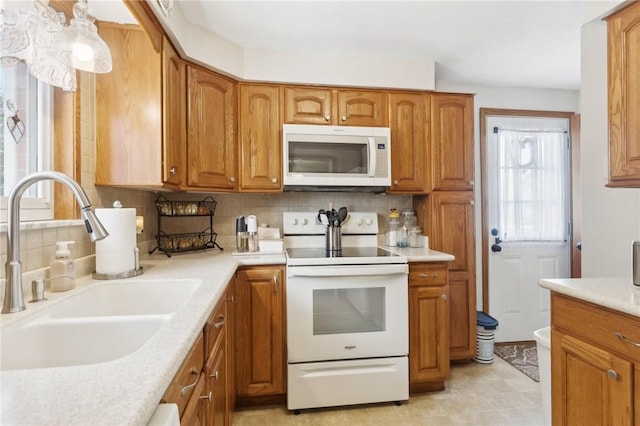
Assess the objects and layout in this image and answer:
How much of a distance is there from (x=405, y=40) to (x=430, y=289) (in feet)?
5.58

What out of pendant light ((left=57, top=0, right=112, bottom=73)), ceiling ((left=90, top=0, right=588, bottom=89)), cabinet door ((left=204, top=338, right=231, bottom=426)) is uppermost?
ceiling ((left=90, top=0, right=588, bottom=89))

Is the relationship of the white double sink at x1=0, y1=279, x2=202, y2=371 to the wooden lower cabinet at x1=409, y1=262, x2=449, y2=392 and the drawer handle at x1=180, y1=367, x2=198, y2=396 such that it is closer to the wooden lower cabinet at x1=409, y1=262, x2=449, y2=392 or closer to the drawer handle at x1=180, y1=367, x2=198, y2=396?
the drawer handle at x1=180, y1=367, x2=198, y2=396

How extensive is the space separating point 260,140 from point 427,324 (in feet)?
5.62

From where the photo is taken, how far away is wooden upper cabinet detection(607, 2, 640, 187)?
53.1 inches

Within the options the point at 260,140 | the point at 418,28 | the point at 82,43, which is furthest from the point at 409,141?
the point at 82,43

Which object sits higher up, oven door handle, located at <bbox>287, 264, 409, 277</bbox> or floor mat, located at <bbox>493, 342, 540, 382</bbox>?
oven door handle, located at <bbox>287, 264, 409, 277</bbox>

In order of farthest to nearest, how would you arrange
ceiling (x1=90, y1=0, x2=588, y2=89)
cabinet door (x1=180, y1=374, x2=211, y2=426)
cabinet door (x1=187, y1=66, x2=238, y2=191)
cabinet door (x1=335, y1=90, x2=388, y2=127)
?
cabinet door (x1=335, y1=90, x2=388, y2=127), cabinet door (x1=187, y1=66, x2=238, y2=191), ceiling (x1=90, y1=0, x2=588, y2=89), cabinet door (x1=180, y1=374, x2=211, y2=426)

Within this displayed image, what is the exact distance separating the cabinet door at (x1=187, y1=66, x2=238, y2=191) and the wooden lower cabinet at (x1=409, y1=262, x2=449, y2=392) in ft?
4.70

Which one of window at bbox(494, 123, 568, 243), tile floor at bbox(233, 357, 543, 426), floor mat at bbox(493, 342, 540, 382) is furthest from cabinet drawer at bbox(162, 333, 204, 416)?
window at bbox(494, 123, 568, 243)

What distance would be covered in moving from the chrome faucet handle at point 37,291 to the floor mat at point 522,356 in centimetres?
296

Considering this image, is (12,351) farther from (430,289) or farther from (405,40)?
(405,40)

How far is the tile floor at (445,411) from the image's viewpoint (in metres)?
1.90

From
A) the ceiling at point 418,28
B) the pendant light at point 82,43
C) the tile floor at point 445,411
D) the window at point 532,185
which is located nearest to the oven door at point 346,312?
the tile floor at point 445,411

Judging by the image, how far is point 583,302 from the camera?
1.27 metres
